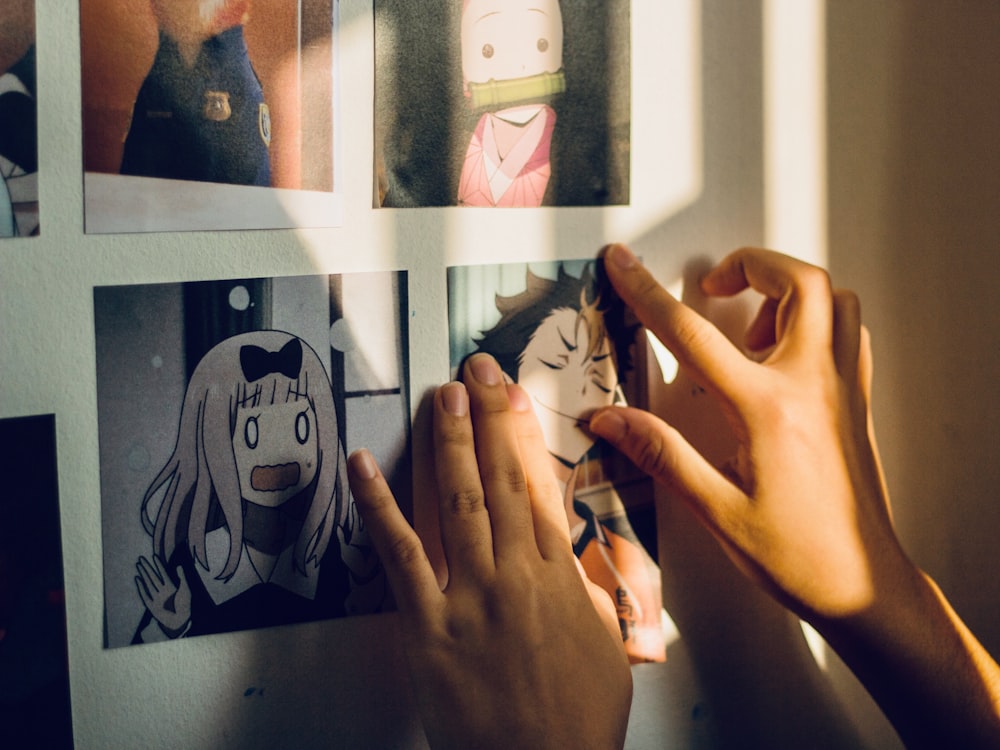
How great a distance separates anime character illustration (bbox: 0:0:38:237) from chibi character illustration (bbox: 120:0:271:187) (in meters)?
0.07

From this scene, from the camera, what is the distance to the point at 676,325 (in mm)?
633

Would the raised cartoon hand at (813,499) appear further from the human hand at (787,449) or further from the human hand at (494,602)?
the human hand at (494,602)

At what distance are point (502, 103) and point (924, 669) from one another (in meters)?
0.68

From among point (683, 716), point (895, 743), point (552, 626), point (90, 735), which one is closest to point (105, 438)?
point (90, 735)

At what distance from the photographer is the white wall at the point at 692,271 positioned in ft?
1.80

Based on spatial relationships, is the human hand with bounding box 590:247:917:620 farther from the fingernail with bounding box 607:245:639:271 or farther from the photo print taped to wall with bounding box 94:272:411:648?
the photo print taped to wall with bounding box 94:272:411:648

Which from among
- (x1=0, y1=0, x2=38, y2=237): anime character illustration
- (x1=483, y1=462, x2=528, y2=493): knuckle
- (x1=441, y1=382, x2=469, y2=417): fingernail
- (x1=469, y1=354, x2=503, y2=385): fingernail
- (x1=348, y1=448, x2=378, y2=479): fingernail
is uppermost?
(x1=0, y1=0, x2=38, y2=237): anime character illustration

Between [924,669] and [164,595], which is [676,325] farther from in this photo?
[164,595]

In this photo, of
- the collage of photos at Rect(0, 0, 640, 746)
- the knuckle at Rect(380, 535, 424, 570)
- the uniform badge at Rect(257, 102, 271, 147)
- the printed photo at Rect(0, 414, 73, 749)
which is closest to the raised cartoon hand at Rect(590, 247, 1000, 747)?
the collage of photos at Rect(0, 0, 640, 746)

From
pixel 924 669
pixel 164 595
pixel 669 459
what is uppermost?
pixel 669 459

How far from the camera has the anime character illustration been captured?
518 mm

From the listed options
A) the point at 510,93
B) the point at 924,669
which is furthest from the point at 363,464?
the point at 924,669

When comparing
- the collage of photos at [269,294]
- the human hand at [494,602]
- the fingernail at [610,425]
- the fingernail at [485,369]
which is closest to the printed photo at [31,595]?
the collage of photos at [269,294]

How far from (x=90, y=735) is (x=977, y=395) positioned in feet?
3.27
